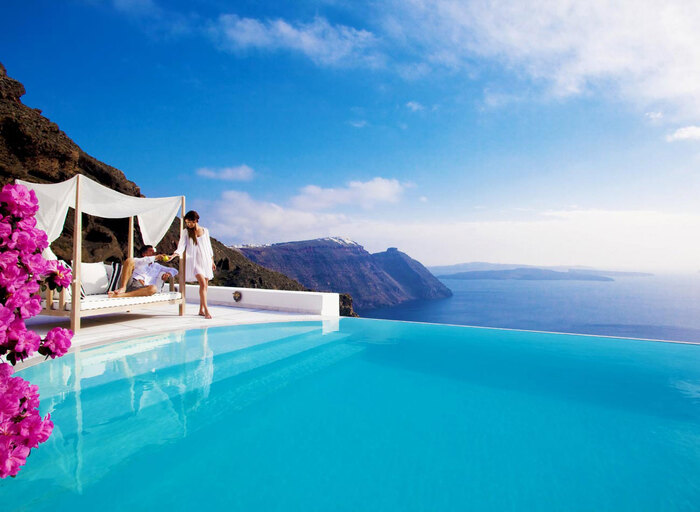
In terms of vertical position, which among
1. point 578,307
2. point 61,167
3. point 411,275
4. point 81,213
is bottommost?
point 578,307

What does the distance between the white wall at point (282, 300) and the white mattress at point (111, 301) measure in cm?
173

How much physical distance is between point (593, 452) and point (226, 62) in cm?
1994

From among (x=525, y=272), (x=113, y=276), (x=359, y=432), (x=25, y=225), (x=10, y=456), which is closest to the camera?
(x=10, y=456)

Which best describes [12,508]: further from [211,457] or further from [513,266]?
[513,266]

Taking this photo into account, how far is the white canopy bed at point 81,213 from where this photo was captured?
480cm

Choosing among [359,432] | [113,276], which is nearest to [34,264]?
[359,432]

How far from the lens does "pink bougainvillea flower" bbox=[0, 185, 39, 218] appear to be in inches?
37.4

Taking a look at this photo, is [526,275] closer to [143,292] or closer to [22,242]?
[143,292]

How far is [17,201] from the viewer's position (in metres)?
0.96

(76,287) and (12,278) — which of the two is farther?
(76,287)

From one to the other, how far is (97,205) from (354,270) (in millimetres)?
77207

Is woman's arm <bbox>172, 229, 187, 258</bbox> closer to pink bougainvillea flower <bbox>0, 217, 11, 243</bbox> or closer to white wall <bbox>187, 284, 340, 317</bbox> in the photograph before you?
white wall <bbox>187, 284, 340, 317</bbox>

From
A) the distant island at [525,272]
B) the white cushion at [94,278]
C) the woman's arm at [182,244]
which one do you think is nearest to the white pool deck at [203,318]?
the white cushion at [94,278]

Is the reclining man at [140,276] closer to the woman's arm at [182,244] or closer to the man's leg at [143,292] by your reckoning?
the man's leg at [143,292]
